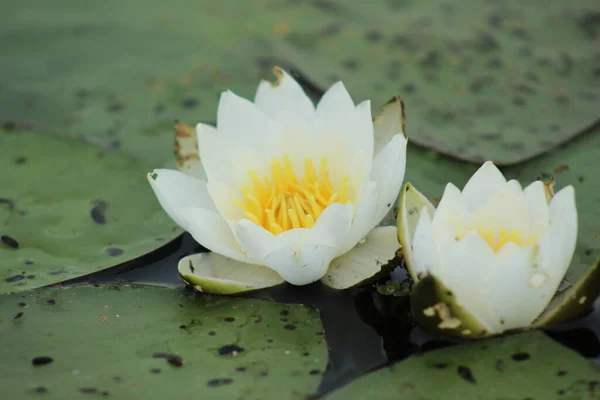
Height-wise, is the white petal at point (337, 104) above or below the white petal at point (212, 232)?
above

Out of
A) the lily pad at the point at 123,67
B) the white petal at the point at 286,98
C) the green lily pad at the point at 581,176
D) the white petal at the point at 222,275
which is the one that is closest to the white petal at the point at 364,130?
the white petal at the point at 286,98

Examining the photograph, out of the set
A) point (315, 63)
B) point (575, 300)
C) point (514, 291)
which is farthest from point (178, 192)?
point (315, 63)

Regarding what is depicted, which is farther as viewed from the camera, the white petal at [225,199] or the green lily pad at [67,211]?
the green lily pad at [67,211]

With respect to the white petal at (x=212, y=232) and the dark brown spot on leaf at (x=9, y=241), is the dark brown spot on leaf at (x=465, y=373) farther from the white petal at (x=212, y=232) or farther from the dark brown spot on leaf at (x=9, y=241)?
the dark brown spot on leaf at (x=9, y=241)

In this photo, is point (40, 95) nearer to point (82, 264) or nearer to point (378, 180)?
point (82, 264)

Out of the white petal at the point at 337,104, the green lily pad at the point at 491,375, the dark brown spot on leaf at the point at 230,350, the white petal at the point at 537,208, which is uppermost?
the white petal at the point at 337,104

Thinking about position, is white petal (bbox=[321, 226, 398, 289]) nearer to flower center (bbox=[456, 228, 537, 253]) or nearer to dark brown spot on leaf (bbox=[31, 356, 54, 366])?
flower center (bbox=[456, 228, 537, 253])

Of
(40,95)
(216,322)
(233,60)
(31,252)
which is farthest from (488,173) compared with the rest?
(40,95)

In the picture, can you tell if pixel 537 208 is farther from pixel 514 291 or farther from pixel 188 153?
pixel 188 153

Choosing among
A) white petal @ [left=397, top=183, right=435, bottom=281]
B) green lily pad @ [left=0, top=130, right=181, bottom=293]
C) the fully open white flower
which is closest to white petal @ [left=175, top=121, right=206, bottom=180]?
the fully open white flower
